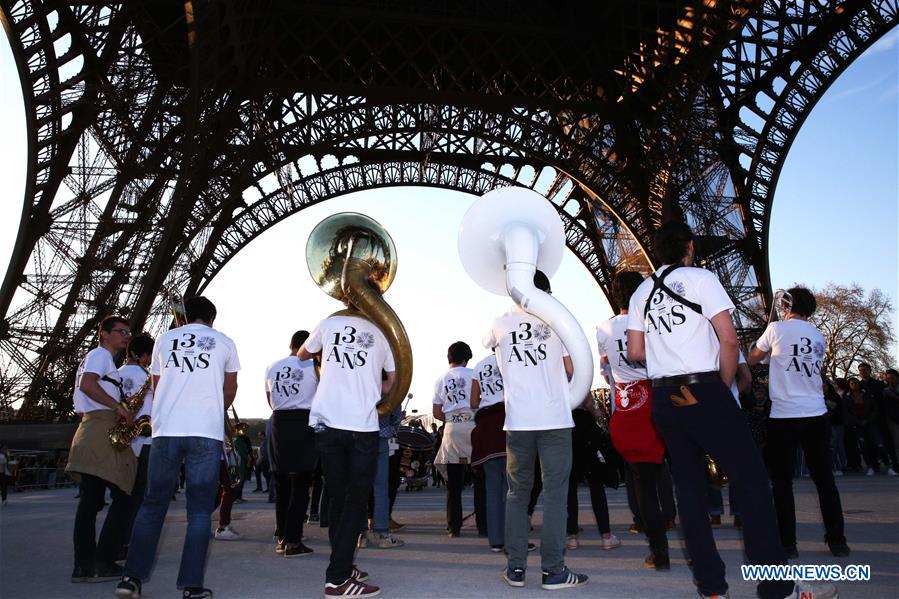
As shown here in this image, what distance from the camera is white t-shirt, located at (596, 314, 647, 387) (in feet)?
18.3

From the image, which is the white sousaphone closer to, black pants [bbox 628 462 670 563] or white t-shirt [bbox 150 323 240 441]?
black pants [bbox 628 462 670 563]

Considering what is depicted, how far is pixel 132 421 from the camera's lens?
5621mm

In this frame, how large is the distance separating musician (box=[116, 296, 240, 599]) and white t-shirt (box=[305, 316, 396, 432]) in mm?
547

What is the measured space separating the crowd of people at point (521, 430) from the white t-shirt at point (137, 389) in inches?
0.6

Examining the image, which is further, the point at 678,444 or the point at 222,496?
the point at 222,496

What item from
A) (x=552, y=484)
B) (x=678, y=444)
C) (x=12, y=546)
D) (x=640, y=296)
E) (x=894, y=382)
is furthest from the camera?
(x=894, y=382)

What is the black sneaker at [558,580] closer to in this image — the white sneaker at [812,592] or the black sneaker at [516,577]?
the black sneaker at [516,577]

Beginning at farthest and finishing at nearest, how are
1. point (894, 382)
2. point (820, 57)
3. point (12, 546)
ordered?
1. point (820, 57)
2. point (894, 382)
3. point (12, 546)

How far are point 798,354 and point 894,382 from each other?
8.73m

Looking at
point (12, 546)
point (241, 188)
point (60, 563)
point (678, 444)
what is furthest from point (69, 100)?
point (678, 444)

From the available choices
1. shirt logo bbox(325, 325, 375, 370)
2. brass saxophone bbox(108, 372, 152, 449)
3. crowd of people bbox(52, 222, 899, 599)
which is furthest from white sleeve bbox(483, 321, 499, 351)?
brass saxophone bbox(108, 372, 152, 449)

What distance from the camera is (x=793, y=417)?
5652mm

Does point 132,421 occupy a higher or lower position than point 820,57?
lower

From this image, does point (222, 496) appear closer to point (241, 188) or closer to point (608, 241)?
point (241, 188)
